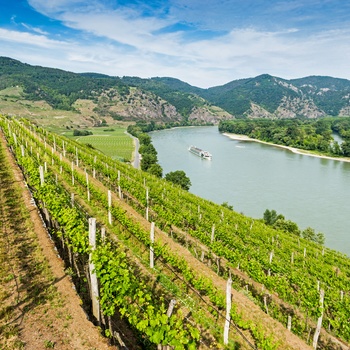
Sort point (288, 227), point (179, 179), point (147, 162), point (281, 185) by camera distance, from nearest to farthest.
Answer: point (288, 227), point (179, 179), point (281, 185), point (147, 162)

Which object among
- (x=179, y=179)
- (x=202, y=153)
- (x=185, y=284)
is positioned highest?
(x=185, y=284)

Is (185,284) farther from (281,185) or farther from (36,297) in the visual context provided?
(281,185)

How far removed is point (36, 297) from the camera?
7.69m

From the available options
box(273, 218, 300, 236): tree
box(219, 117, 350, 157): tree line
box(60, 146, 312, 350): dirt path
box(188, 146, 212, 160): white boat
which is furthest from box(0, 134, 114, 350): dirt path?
box(219, 117, 350, 157): tree line

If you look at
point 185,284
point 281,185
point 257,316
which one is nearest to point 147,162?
point 281,185

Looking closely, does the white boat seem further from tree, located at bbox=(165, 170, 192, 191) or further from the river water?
tree, located at bbox=(165, 170, 192, 191)

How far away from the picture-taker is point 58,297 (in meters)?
7.85

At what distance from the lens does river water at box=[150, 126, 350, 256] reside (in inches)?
1457

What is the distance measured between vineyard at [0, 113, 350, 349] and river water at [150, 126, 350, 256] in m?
16.5

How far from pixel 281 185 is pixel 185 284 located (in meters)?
46.6

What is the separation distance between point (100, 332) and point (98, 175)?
23.9 metres

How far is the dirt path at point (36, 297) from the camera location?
640 centimetres

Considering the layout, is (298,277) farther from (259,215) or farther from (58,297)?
(259,215)

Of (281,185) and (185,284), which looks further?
(281,185)
